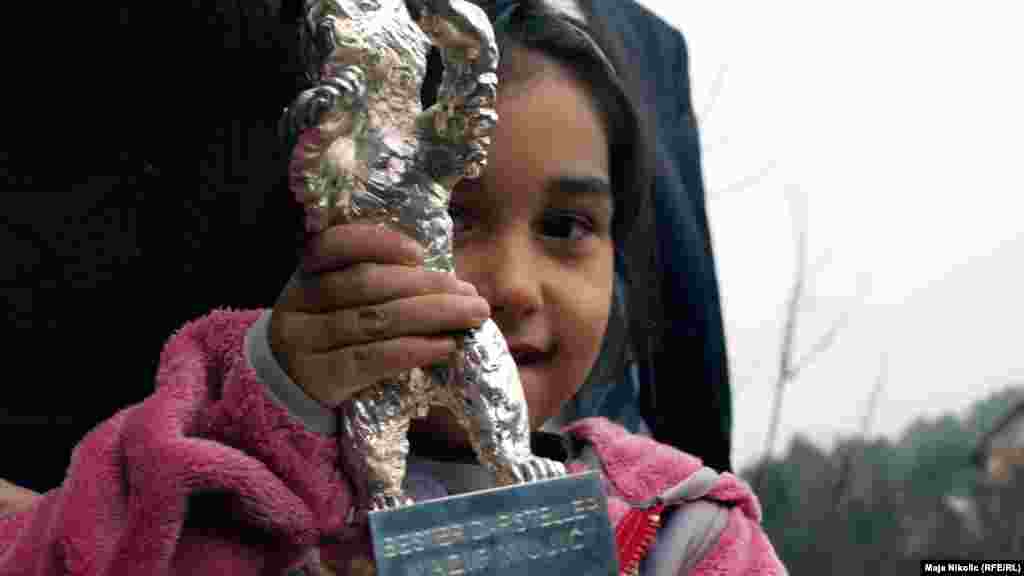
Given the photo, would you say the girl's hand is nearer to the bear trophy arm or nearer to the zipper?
the bear trophy arm

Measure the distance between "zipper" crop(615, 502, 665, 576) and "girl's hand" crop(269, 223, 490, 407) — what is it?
0.22 m

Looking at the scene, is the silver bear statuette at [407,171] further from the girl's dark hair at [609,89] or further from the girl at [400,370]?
the girl's dark hair at [609,89]

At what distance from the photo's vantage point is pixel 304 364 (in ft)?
1.67

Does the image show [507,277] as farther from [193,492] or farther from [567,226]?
[193,492]

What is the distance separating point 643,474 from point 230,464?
32 cm

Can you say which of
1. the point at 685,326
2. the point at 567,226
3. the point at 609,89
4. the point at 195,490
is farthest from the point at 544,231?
the point at 685,326

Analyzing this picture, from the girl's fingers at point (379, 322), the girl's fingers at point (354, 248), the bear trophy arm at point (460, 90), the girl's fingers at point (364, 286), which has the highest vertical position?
the bear trophy arm at point (460, 90)

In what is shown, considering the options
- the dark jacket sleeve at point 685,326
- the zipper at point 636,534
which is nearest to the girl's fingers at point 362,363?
the zipper at point 636,534

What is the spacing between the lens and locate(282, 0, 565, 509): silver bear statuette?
0.49 meters

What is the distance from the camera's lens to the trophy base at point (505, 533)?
47 cm

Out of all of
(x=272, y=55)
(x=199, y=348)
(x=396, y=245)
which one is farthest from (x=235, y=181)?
(x=396, y=245)

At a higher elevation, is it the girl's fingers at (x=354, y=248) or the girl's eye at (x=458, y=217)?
the girl's fingers at (x=354, y=248)

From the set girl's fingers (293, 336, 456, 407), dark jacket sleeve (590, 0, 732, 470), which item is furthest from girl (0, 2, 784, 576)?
dark jacket sleeve (590, 0, 732, 470)

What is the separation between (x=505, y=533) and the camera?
491mm
